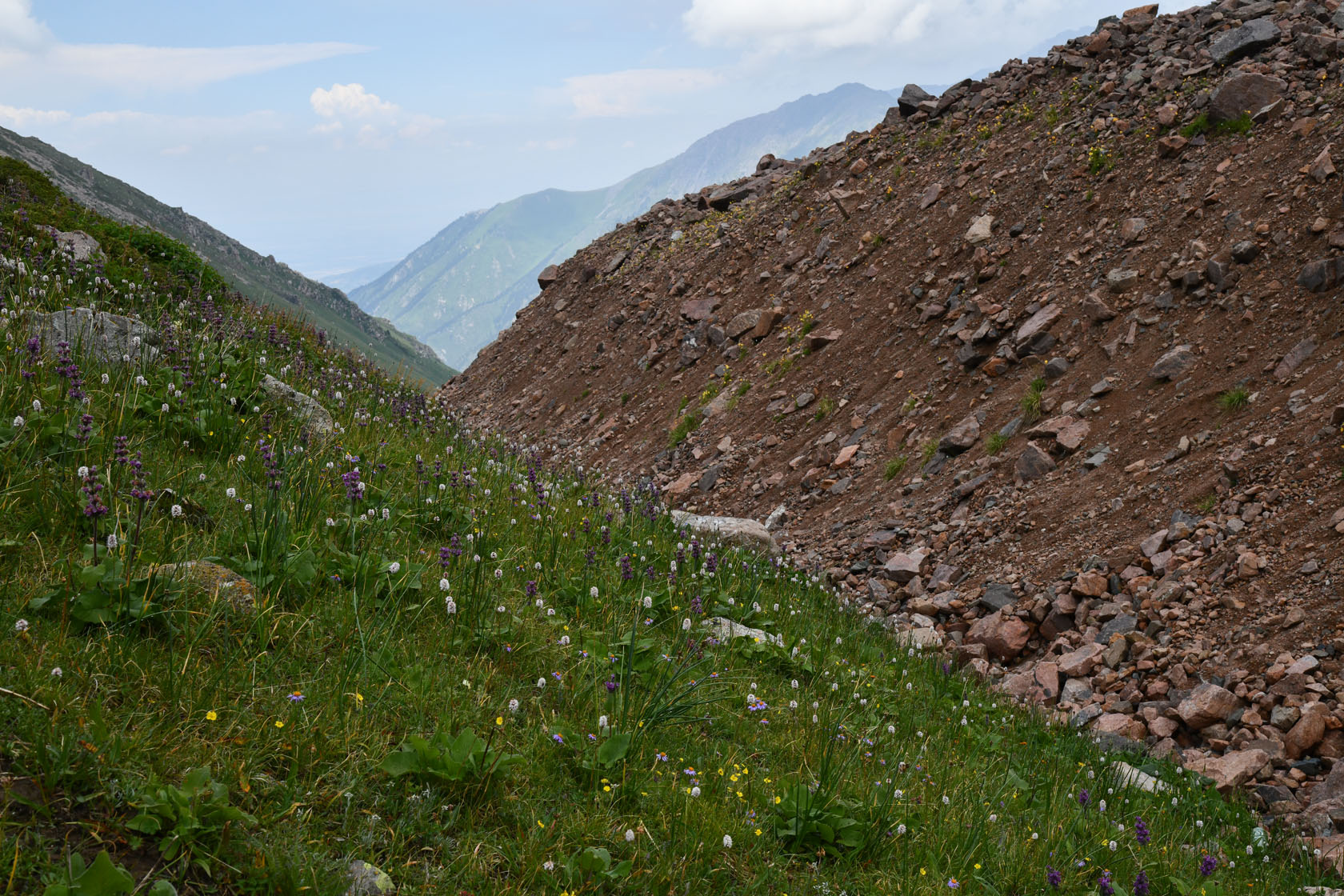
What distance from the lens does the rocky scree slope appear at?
281 inches

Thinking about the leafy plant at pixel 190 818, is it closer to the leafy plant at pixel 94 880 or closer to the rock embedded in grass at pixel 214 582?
the leafy plant at pixel 94 880

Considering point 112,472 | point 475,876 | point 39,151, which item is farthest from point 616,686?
point 39,151

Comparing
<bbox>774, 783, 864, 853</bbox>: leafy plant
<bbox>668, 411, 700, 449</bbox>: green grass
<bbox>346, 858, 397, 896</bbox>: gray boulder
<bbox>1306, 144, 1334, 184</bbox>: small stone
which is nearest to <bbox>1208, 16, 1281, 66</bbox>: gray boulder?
<bbox>1306, 144, 1334, 184</bbox>: small stone

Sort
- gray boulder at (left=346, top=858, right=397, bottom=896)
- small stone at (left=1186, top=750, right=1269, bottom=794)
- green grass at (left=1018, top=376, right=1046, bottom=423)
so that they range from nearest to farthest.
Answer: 1. gray boulder at (left=346, top=858, right=397, bottom=896)
2. small stone at (left=1186, top=750, right=1269, bottom=794)
3. green grass at (left=1018, top=376, right=1046, bottom=423)

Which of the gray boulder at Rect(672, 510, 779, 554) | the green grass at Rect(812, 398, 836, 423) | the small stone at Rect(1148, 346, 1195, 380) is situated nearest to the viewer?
the small stone at Rect(1148, 346, 1195, 380)

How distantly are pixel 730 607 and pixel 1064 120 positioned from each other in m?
14.8

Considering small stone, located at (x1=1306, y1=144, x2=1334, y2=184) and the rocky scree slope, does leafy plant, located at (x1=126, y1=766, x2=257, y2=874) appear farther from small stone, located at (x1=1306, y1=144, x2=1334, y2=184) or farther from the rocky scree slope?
small stone, located at (x1=1306, y1=144, x2=1334, y2=184)

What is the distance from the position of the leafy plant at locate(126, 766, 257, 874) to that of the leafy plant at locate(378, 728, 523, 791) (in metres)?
0.63

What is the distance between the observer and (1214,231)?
11.3m

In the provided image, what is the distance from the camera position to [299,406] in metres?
7.20

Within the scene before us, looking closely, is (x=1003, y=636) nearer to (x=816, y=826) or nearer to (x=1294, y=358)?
Result: (x=1294, y=358)

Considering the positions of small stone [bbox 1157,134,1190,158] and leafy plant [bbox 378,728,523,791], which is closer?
leafy plant [bbox 378,728,523,791]

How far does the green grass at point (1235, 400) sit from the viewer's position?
9023mm

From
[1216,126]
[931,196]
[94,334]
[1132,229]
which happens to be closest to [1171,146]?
[1216,126]
